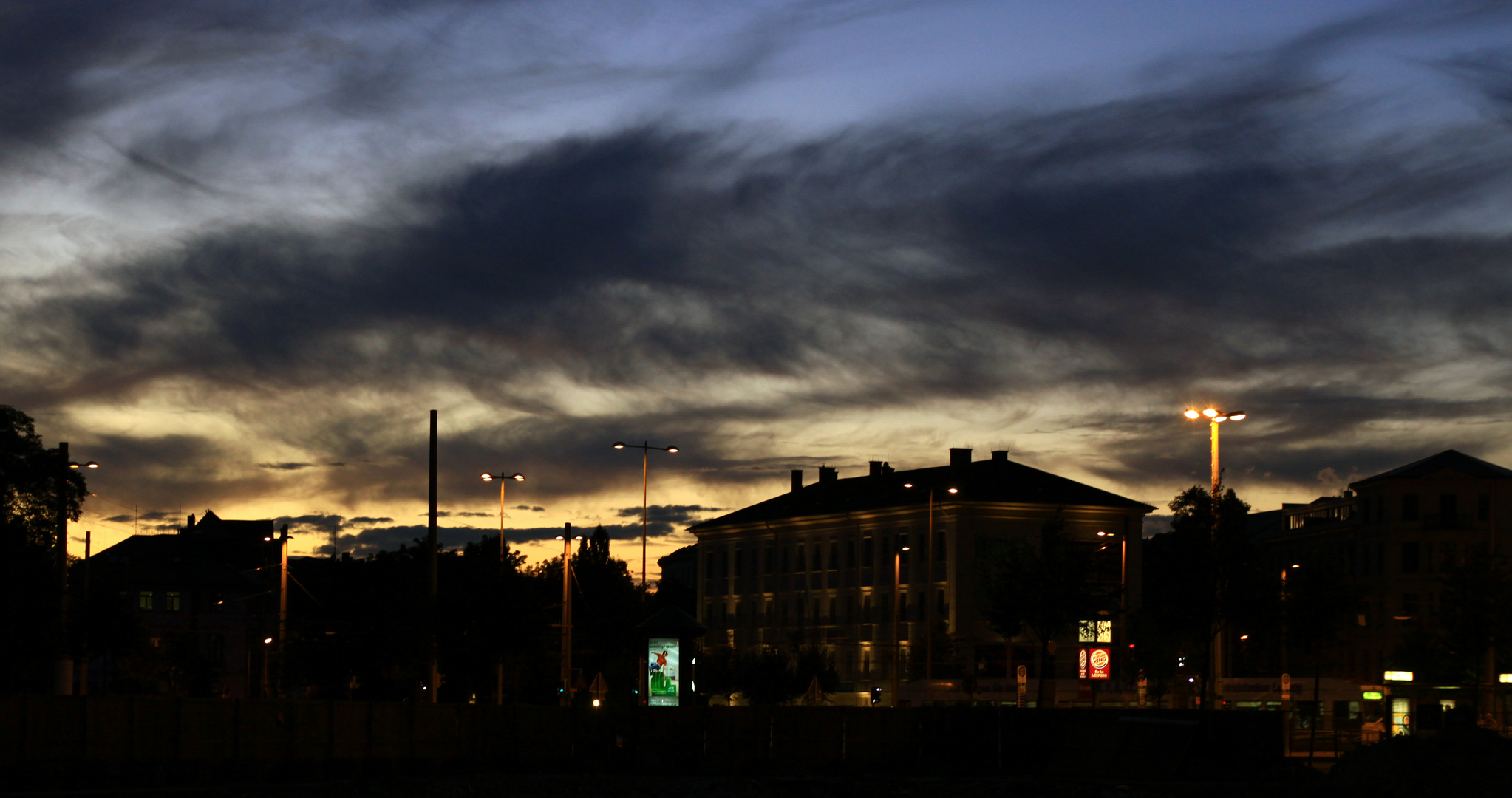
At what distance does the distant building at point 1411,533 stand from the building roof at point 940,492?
15561 millimetres

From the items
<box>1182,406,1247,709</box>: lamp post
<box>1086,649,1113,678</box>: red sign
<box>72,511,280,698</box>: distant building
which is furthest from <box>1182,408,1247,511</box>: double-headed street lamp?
<box>72,511,280,698</box>: distant building

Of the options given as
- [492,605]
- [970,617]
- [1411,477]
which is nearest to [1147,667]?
[970,617]

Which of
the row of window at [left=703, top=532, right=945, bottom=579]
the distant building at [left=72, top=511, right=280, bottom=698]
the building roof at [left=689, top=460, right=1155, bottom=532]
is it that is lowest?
the distant building at [left=72, top=511, right=280, bottom=698]

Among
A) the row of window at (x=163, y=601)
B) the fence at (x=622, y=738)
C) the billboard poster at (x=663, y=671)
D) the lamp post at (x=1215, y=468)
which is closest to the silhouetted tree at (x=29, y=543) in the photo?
the fence at (x=622, y=738)

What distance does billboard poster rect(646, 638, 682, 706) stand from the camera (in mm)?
54375

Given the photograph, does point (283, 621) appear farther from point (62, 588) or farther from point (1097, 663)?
point (1097, 663)

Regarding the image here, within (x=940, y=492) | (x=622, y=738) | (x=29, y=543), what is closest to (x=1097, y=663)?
(x=622, y=738)

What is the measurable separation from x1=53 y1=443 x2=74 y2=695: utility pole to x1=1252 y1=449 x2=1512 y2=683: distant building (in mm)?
80314

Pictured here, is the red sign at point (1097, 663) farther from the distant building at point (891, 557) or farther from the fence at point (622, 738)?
the distant building at point (891, 557)

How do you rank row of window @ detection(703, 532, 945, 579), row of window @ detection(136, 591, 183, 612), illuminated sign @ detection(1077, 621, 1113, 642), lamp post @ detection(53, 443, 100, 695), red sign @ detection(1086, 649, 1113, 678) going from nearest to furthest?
lamp post @ detection(53, 443, 100, 695), red sign @ detection(1086, 649, 1113, 678), illuminated sign @ detection(1077, 621, 1113, 642), row of window @ detection(703, 532, 945, 579), row of window @ detection(136, 591, 183, 612)

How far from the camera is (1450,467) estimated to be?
115 m

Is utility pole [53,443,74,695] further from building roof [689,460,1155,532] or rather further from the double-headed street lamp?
building roof [689,460,1155,532]

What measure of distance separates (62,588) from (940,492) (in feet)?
252

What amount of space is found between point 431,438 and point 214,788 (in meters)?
13.8
